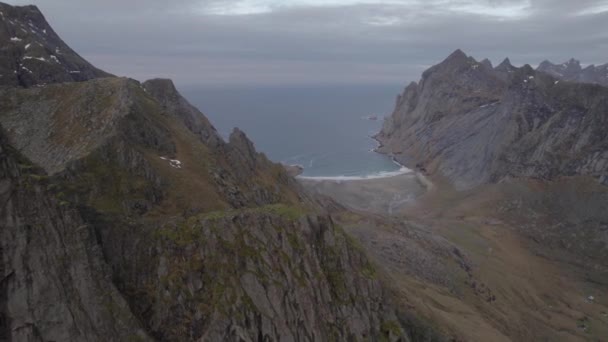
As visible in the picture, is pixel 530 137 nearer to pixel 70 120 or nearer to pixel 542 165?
pixel 542 165

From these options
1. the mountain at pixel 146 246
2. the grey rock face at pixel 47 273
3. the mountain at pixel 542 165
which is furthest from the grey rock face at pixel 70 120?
the mountain at pixel 542 165

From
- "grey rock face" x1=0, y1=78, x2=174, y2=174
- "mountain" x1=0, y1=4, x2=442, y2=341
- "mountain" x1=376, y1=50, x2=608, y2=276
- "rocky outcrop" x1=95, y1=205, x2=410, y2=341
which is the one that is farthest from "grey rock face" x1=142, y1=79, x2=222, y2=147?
"mountain" x1=376, y1=50, x2=608, y2=276

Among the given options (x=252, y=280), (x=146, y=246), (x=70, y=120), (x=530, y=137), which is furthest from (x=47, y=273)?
(x=530, y=137)

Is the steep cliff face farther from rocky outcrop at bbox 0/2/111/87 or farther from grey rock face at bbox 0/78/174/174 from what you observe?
rocky outcrop at bbox 0/2/111/87

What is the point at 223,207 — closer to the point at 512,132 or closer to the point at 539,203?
the point at 539,203

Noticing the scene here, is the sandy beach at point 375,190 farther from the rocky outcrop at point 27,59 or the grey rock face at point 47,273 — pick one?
the grey rock face at point 47,273
